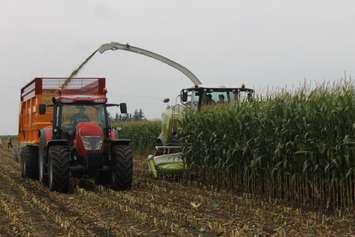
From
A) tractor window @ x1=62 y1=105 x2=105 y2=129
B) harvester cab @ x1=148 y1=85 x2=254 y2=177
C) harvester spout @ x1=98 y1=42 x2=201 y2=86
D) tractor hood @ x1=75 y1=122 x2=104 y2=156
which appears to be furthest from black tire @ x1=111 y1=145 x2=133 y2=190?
harvester spout @ x1=98 y1=42 x2=201 y2=86

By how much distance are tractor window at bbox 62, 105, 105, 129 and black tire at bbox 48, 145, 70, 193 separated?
107 cm

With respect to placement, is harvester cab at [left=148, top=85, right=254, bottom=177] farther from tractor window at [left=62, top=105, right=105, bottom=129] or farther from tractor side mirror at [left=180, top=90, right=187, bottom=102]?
tractor window at [left=62, top=105, right=105, bottom=129]

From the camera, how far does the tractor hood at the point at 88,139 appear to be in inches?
508

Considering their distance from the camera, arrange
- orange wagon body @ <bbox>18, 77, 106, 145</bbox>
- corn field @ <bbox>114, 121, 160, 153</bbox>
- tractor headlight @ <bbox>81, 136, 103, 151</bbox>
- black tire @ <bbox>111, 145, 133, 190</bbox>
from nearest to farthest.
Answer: tractor headlight @ <bbox>81, 136, 103, 151</bbox> < black tire @ <bbox>111, 145, 133, 190</bbox> < orange wagon body @ <bbox>18, 77, 106, 145</bbox> < corn field @ <bbox>114, 121, 160, 153</bbox>

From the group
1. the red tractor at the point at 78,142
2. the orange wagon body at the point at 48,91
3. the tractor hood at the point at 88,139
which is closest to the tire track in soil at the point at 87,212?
the red tractor at the point at 78,142

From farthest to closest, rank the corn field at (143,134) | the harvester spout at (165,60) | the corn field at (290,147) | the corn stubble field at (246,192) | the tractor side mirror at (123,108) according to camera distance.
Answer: the corn field at (143,134)
the harvester spout at (165,60)
the tractor side mirror at (123,108)
the corn field at (290,147)
the corn stubble field at (246,192)

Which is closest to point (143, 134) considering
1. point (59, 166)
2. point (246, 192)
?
point (246, 192)

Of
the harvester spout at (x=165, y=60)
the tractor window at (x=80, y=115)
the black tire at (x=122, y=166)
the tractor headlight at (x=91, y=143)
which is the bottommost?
the black tire at (x=122, y=166)

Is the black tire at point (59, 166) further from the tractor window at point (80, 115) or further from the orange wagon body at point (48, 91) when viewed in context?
the orange wagon body at point (48, 91)

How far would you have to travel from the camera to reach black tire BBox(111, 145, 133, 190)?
13.1 m

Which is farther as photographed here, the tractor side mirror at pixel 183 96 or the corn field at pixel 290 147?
the tractor side mirror at pixel 183 96

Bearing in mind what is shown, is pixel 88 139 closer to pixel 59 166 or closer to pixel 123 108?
pixel 59 166

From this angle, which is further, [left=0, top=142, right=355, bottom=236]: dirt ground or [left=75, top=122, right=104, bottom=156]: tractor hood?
[left=75, top=122, right=104, bottom=156]: tractor hood

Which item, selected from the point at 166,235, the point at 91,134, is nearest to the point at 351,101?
the point at 166,235
